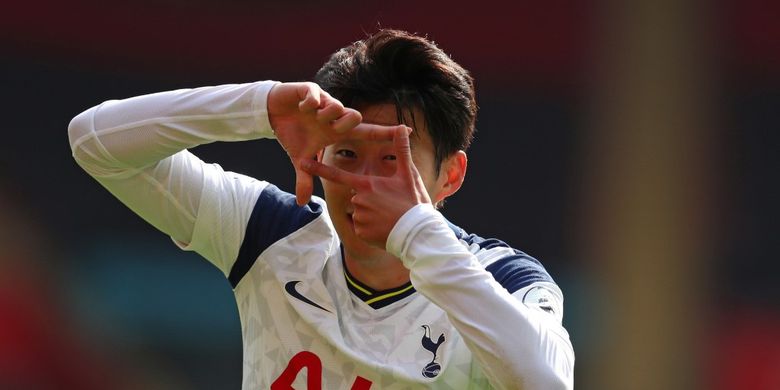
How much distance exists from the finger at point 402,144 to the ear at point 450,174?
1.36ft

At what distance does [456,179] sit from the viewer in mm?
2549

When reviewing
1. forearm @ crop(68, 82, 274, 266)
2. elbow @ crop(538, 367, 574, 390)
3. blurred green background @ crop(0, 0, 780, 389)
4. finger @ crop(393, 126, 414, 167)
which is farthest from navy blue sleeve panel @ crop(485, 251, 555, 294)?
blurred green background @ crop(0, 0, 780, 389)

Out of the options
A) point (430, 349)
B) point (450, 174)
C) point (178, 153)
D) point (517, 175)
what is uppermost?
point (178, 153)

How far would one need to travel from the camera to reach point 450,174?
2520 millimetres

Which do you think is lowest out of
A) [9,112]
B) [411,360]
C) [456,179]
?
[9,112]

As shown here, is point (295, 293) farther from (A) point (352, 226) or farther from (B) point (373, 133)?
(B) point (373, 133)

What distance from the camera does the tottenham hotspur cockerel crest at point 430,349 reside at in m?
2.25

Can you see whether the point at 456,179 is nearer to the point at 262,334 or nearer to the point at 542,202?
the point at 262,334

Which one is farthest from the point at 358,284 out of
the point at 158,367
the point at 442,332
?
the point at 158,367

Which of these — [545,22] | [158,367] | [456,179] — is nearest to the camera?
[456,179]

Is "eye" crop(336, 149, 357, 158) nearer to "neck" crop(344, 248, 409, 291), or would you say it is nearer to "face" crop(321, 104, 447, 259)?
"face" crop(321, 104, 447, 259)

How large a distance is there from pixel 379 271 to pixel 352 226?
0.15m

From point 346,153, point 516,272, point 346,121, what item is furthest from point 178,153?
point 516,272

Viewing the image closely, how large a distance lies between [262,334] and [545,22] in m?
5.77
